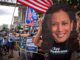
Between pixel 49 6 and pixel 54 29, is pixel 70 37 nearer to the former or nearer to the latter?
pixel 54 29

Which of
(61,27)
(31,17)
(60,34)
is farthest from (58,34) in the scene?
(31,17)

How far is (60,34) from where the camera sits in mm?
6125

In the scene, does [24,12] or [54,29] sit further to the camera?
[24,12]

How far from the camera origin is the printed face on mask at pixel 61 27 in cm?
611

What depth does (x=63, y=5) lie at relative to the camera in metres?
6.19

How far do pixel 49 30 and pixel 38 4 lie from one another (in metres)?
0.58

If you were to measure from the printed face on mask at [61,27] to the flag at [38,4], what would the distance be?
0.32 metres

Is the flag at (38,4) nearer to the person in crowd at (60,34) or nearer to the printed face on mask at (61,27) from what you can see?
the person in crowd at (60,34)

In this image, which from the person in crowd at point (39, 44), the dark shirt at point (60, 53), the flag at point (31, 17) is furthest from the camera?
the flag at point (31, 17)

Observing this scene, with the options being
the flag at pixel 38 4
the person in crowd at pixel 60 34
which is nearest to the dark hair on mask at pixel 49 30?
the person in crowd at pixel 60 34

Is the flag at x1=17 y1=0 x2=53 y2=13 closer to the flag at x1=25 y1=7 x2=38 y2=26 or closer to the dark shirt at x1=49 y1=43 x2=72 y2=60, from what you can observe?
the flag at x1=25 y1=7 x2=38 y2=26

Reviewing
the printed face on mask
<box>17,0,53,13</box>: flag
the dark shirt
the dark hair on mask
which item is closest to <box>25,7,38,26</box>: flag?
<box>17,0,53,13</box>: flag

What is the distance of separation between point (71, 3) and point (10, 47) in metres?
1.69

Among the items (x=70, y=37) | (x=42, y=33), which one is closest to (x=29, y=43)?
(x=42, y=33)
